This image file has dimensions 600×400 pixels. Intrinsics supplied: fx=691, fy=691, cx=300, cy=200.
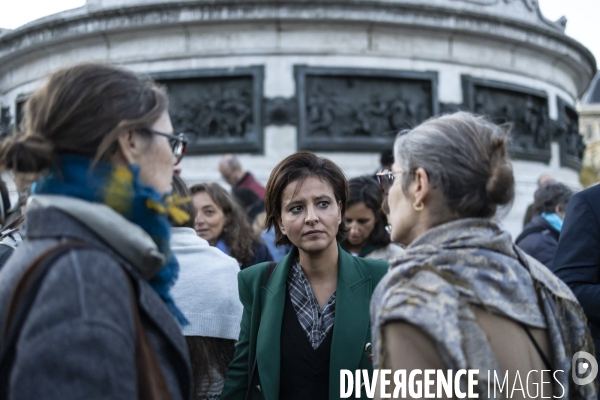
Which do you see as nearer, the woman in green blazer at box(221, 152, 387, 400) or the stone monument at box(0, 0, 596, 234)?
the woman in green blazer at box(221, 152, 387, 400)

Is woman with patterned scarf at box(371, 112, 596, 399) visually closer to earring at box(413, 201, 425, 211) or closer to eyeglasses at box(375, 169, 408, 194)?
earring at box(413, 201, 425, 211)

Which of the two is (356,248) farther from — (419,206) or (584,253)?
(419,206)

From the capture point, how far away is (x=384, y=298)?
2045mm

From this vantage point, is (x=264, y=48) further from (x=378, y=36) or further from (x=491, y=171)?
(x=491, y=171)

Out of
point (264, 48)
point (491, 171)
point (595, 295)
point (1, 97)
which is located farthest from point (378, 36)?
point (491, 171)

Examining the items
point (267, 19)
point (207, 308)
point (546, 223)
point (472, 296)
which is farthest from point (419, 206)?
point (267, 19)

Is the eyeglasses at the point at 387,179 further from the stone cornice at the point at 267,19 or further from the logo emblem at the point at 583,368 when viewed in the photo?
the stone cornice at the point at 267,19

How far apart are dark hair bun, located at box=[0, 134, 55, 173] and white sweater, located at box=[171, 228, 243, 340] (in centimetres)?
145

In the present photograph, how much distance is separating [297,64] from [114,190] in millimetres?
9344

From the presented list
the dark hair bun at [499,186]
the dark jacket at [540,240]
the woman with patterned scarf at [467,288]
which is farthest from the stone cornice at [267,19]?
the dark hair bun at [499,186]

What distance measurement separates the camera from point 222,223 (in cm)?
519

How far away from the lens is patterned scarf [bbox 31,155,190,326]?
1804mm

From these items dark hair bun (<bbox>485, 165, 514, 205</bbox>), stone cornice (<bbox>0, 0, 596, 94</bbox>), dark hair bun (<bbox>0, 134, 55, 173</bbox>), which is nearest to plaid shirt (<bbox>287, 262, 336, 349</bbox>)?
dark hair bun (<bbox>485, 165, 514, 205</bbox>)

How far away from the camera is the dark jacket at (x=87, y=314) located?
1.52 m
